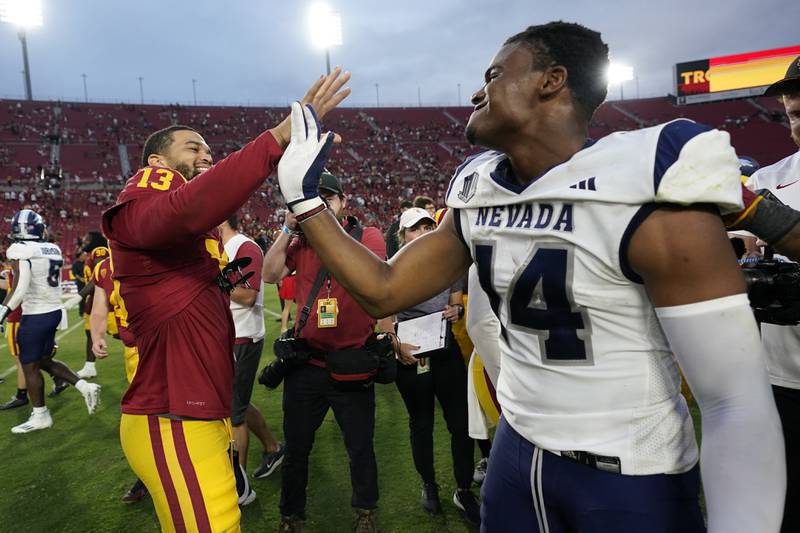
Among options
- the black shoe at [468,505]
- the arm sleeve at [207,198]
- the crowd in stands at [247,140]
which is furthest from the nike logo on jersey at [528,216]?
the crowd in stands at [247,140]

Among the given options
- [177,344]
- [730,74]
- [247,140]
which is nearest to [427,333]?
[177,344]

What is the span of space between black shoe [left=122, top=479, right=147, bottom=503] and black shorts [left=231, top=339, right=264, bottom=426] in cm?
79

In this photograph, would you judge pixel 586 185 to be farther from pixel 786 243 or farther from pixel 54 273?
pixel 54 273

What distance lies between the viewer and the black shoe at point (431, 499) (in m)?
3.35

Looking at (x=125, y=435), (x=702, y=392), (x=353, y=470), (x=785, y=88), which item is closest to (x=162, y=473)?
(x=125, y=435)

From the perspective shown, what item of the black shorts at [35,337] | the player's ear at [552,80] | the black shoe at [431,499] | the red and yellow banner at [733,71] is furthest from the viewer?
the red and yellow banner at [733,71]

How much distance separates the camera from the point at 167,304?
2.06 m

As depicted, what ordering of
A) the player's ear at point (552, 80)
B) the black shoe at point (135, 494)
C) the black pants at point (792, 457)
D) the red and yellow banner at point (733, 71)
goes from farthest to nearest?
the red and yellow banner at point (733, 71)
the black shoe at point (135, 494)
the black pants at point (792, 457)
the player's ear at point (552, 80)

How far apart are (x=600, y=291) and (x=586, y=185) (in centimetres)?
24

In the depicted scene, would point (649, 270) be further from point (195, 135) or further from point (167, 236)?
point (195, 135)

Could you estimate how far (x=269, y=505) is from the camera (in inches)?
140

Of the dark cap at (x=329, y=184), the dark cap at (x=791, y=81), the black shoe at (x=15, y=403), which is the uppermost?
the dark cap at (x=791, y=81)

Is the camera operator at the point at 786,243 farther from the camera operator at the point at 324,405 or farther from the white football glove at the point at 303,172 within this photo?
the camera operator at the point at 324,405

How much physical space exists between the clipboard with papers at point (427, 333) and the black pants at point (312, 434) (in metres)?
0.50
